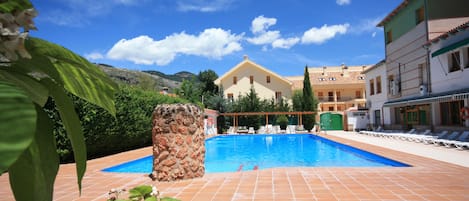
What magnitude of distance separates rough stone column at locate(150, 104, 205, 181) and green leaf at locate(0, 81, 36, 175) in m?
7.13

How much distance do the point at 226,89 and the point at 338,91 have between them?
16.3m

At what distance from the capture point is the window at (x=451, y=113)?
53.0 feet

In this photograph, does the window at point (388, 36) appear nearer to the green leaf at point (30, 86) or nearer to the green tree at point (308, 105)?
the green tree at point (308, 105)

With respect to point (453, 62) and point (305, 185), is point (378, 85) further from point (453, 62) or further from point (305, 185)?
point (305, 185)

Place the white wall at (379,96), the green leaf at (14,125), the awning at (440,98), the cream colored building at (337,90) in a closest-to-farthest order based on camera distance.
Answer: the green leaf at (14,125) < the awning at (440,98) < the white wall at (379,96) < the cream colored building at (337,90)

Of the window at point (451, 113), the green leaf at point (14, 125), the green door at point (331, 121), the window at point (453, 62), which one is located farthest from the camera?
the green door at point (331, 121)

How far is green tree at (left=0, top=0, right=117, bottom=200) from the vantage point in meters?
0.36

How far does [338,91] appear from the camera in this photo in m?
43.3

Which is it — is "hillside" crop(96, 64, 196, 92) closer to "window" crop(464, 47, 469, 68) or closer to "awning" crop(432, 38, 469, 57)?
"awning" crop(432, 38, 469, 57)

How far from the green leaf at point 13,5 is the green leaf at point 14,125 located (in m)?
0.16

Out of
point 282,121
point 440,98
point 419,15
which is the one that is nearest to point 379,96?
point 419,15

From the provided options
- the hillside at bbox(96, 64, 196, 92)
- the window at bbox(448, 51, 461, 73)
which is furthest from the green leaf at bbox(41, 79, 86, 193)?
the window at bbox(448, 51, 461, 73)

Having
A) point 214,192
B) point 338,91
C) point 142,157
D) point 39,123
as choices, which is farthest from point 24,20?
point 338,91

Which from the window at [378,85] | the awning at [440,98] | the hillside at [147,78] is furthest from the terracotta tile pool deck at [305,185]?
the window at [378,85]
